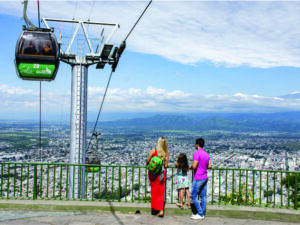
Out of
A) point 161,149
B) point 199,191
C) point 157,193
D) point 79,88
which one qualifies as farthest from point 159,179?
point 79,88

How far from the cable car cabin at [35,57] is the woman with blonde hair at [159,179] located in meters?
6.41

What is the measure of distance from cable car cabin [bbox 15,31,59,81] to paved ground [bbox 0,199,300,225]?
5.59m

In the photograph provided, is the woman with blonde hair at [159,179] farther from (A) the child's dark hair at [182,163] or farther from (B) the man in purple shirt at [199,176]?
(B) the man in purple shirt at [199,176]

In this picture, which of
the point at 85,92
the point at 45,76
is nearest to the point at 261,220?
the point at 45,76

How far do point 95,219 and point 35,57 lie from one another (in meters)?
7.34

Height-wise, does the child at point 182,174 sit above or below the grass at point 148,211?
above

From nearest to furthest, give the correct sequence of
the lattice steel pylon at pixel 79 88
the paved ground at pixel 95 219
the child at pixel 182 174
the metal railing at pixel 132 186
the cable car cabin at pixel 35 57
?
the paved ground at pixel 95 219 < the metal railing at pixel 132 186 < the child at pixel 182 174 < the cable car cabin at pixel 35 57 < the lattice steel pylon at pixel 79 88

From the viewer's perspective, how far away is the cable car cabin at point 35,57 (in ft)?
41.0

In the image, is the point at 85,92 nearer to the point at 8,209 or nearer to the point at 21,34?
the point at 21,34

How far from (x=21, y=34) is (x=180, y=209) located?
8.98 m

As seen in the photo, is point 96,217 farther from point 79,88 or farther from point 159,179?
point 79,88

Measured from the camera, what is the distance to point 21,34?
1273 centimetres

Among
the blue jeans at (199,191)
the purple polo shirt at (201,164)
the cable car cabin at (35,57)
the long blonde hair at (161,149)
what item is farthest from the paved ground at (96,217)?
the cable car cabin at (35,57)

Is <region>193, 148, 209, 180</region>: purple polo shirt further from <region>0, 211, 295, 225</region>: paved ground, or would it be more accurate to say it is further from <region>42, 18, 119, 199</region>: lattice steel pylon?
<region>42, 18, 119, 199</region>: lattice steel pylon
